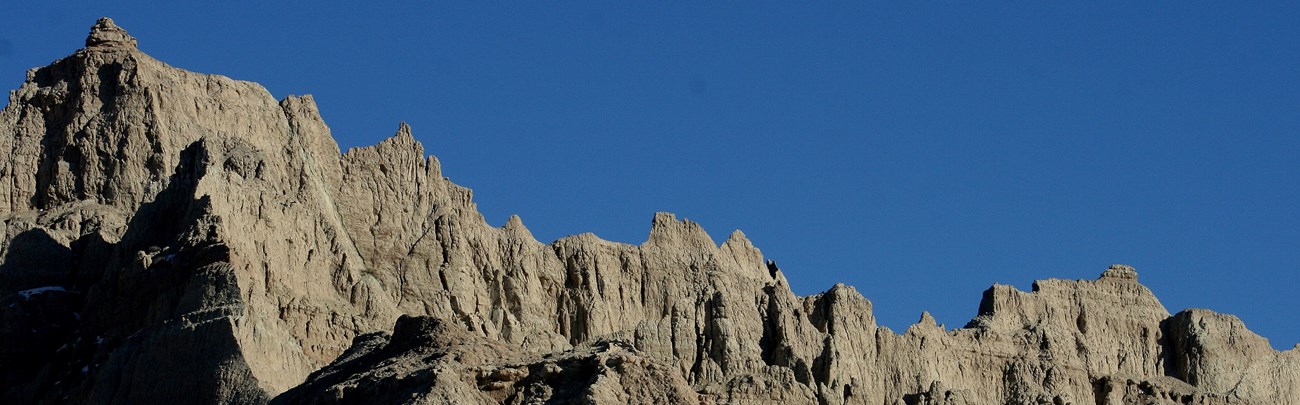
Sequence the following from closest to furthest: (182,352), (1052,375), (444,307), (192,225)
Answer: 1. (182,352)
2. (192,225)
3. (444,307)
4. (1052,375)

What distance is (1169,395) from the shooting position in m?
150

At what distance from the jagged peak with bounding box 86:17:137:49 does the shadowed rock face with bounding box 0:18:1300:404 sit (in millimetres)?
137

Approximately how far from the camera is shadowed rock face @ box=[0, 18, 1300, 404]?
342 feet

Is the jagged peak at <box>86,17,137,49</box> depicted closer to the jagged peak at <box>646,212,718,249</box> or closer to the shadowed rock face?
the shadowed rock face

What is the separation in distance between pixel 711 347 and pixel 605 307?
170 inches

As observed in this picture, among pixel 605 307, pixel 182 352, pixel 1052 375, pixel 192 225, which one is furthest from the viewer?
pixel 1052 375

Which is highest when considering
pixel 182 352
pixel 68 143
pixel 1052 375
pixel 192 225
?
pixel 1052 375

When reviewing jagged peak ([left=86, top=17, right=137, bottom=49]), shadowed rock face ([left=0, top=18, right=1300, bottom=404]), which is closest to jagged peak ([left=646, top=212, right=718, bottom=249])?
shadowed rock face ([left=0, top=18, right=1300, bottom=404])

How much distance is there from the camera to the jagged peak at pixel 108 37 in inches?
5054

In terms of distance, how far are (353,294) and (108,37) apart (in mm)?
19152

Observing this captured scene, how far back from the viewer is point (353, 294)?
378 feet

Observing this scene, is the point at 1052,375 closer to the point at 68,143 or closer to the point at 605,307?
the point at 605,307

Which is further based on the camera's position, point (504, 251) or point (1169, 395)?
point (1169, 395)

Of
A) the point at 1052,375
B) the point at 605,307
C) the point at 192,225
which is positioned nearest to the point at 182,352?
the point at 192,225
